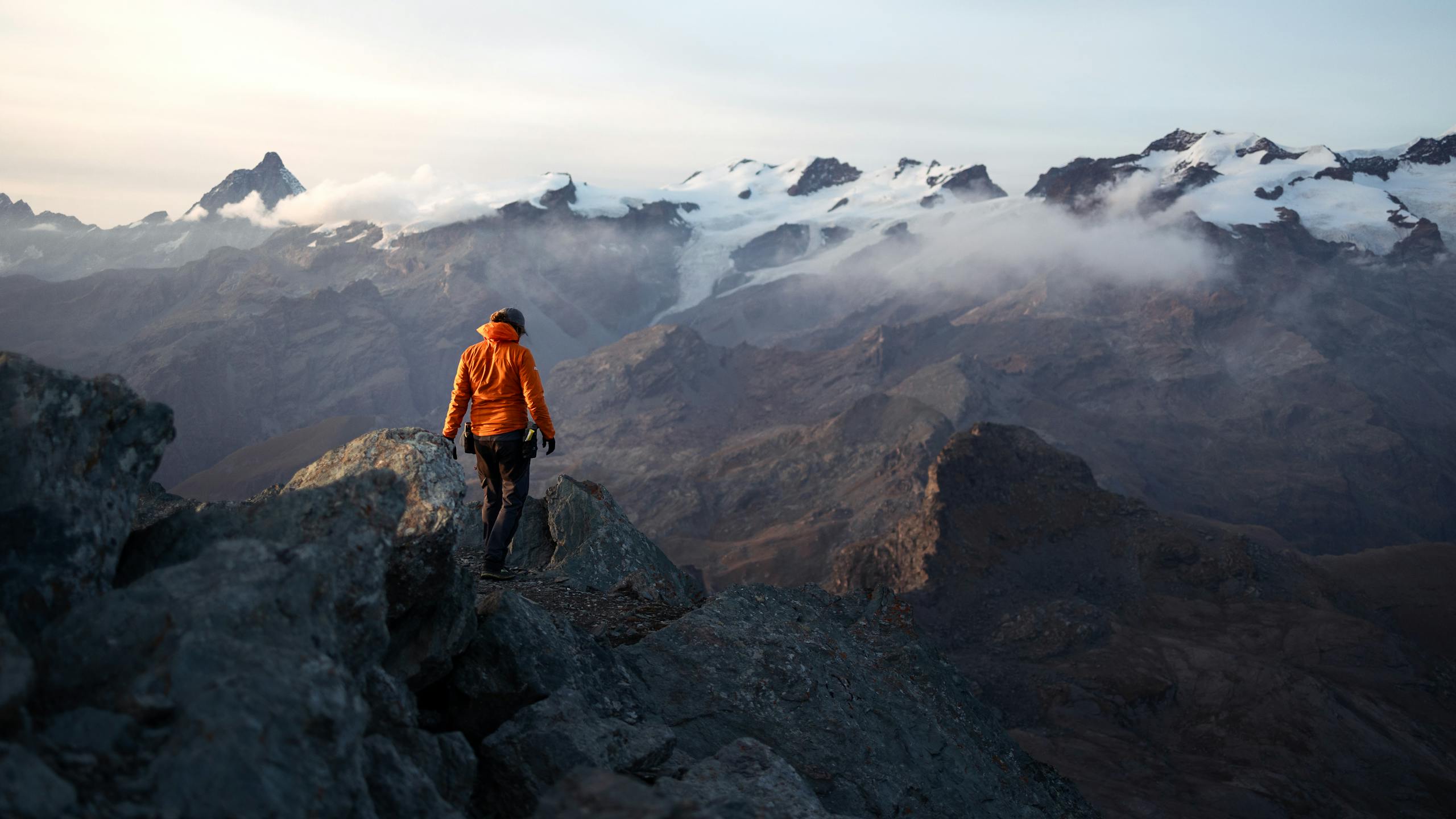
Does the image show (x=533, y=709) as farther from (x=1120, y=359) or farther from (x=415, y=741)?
(x=1120, y=359)

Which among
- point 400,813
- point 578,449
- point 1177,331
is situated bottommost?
point 578,449

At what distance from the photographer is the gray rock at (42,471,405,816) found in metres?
3.65

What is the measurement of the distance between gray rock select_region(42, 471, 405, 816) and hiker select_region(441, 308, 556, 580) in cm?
411

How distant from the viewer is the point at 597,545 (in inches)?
530

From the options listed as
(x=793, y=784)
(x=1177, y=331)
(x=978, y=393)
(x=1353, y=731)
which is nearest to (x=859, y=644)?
(x=793, y=784)

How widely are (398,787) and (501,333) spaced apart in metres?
5.28

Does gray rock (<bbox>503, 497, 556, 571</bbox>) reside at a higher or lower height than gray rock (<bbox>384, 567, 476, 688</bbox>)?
lower

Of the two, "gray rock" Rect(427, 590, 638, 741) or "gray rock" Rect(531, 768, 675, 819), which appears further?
"gray rock" Rect(427, 590, 638, 741)

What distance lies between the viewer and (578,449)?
134 m

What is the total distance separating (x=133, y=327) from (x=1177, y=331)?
210 meters

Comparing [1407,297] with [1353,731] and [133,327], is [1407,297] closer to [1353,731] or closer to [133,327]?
[1353,731]

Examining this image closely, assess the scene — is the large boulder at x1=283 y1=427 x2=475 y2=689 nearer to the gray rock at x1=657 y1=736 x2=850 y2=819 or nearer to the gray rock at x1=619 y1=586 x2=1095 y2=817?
the gray rock at x1=657 y1=736 x2=850 y2=819

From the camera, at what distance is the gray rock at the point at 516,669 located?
6.18m

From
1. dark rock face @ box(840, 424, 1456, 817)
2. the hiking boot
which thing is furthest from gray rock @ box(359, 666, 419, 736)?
dark rock face @ box(840, 424, 1456, 817)
